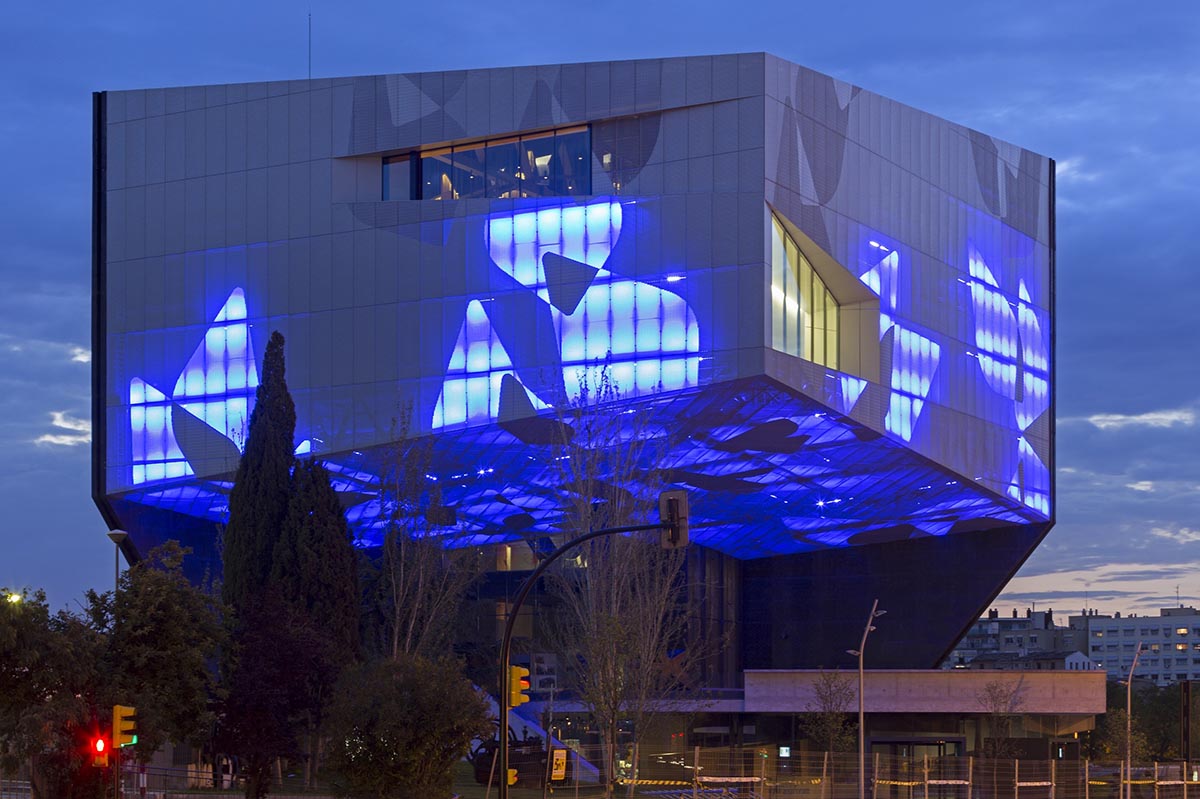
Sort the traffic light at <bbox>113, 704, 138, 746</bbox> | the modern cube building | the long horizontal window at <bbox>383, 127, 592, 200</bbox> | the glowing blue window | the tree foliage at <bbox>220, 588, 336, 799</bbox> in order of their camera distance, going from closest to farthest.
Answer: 1. the traffic light at <bbox>113, 704, 138, 746</bbox>
2. the tree foliage at <bbox>220, 588, 336, 799</bbox>
3. the modern cube building
4. the long horizontal window at <bbox>383, 127, 592, 200</bbox>
5. the glowing blue window

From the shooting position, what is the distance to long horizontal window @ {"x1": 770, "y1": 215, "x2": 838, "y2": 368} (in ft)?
179

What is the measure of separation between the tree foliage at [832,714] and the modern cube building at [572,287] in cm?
730

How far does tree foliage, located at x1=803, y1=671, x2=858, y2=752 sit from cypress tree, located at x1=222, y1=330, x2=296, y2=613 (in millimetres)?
24169

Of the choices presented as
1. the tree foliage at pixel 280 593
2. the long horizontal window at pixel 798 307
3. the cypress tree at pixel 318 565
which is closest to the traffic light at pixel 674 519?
the tree foliage at pixel 280 593

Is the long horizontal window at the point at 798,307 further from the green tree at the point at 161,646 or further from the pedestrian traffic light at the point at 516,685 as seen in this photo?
the pedestrian traffic light at the point at 516,685

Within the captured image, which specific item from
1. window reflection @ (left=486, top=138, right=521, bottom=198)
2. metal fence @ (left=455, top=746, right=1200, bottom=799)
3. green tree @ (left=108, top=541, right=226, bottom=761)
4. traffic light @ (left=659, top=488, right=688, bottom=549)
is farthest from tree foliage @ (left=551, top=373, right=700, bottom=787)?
traffic light @ (left=659, top=488, right=688, bottom=549)

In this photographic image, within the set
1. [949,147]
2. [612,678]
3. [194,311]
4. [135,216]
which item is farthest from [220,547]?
[949,147]

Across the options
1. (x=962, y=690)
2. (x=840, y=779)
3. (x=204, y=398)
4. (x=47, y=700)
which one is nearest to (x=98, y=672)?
(x=47, y=700)

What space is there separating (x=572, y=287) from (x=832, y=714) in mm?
20761

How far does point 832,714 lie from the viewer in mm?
65250

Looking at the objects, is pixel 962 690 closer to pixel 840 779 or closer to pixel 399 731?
pixel 840 779

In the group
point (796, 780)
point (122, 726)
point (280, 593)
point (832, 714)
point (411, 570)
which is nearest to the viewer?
point (122, 726)

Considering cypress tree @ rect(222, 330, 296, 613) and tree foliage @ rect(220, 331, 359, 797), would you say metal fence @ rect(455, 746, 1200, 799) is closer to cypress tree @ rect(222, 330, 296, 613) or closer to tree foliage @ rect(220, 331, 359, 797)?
tree foliage @ rect(220, 331, 359, 797)

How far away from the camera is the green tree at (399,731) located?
120 ft
